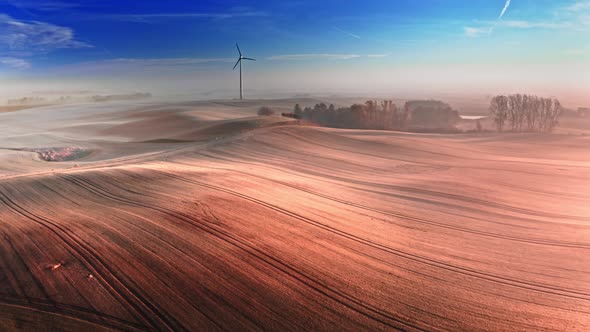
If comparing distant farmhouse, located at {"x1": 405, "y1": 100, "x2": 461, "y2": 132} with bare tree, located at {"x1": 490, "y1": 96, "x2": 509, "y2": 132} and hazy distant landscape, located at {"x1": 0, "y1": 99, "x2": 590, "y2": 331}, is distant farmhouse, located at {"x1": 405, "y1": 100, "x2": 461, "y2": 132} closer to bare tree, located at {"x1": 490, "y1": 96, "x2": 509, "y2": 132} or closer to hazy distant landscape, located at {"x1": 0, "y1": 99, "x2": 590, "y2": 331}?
bare tree, located at {"x1": 490, "y1": 96, "x2": 509, "y2": 132}

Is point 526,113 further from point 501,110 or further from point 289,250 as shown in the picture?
point 289,250

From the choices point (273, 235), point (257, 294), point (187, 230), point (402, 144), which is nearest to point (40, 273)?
point (187, 230)

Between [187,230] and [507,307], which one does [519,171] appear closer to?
[507,307]

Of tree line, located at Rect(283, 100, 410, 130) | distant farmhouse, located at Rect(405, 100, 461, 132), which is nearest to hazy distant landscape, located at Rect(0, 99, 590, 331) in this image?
tree line, located at Rect(283, 100, 410, 130)

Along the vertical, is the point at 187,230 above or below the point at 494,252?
above

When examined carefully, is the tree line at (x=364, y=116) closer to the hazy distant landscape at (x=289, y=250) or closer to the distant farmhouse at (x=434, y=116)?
the distant farmhouse at (x=434, y=116)

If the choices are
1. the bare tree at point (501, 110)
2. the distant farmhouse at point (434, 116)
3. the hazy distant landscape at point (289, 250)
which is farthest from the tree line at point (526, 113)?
the hazy distant landscape at point (289, 250)

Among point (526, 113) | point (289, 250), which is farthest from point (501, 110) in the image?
point (289, 250)

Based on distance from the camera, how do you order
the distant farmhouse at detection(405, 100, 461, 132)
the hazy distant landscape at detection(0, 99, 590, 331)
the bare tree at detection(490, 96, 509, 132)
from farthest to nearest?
the distant farmhouse at detection(405, 100, 461, 132) → the bare tree at detection(490, 96, 509, 132) → the hazy distant landscape at detection(0, 99, 590, 331)
